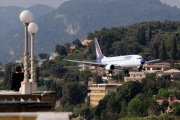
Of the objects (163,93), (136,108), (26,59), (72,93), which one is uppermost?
(26,59)

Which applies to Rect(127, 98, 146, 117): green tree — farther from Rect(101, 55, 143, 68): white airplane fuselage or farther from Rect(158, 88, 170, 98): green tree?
Rect(101, 55, 143, 68): white airplane fuselage

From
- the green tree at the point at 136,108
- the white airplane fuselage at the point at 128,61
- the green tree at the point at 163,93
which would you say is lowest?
the green tree at the point at 136,108

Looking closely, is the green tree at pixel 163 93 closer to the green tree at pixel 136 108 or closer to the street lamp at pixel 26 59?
the green tree at pixel 136 108

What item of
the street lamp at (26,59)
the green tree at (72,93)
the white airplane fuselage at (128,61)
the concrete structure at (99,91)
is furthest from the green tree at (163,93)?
the street lamp at (26,59)

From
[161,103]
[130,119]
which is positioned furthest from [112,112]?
[130,119]

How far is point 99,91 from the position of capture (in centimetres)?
18925

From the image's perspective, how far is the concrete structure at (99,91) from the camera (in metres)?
184

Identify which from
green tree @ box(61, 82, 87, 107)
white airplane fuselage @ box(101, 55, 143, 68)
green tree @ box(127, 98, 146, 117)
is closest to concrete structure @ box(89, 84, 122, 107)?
green tree @ box(61, 82, 87, 107)

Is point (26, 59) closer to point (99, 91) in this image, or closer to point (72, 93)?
point (72, 93)

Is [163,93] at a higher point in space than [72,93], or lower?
higher

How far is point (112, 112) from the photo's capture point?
159125 mm

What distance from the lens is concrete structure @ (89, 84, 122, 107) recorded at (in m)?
184

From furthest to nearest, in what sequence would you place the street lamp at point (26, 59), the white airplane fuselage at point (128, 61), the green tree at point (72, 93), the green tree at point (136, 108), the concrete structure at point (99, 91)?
the concrete structure at point (99, 91) < the green tree at point (72, 93) < the green tree at point (136, 108) < the white airplane fuselage at point (128, 61) < the street lamp at point (26, 59)

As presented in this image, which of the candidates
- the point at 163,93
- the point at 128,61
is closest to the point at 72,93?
the point at 163,93
